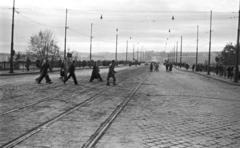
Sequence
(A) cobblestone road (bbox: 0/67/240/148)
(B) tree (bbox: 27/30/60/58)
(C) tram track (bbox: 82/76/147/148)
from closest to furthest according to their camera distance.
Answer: (C) tram track (bbox: 82/76/147/148)
(A) cobblestone road (bbox: 0/67/240/148)
(B) tree (bbox: 27/30/60/58)

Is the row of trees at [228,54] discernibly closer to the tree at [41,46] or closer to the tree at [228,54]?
the tree at [228,54]

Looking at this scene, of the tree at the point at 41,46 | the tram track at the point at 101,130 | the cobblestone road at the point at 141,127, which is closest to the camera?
the tram track at the point at 101,130

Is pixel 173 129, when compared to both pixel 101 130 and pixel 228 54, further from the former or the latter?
pixel 228 54

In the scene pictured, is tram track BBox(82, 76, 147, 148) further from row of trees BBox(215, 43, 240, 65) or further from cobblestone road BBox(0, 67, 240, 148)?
row of trees BBox(215, 43, 240, 65)

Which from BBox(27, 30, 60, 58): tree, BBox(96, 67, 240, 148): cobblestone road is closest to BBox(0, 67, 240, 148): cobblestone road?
BBox(96, 67, 240, 148): cobblestone road

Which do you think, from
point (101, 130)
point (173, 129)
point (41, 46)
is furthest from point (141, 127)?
point (41, 46)

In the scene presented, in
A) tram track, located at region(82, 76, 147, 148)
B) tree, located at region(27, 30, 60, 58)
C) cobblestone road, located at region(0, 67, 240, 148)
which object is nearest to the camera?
tram track, located at region(82, 76, 147, 148)

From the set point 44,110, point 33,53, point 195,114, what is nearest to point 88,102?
point 44,110

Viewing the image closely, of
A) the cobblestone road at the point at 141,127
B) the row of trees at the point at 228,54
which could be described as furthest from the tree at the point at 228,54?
the cobblestone road at the point at 141,127

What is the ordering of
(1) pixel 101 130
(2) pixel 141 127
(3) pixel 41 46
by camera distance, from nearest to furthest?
(1) pixel 101 130, (2) pixel 141 127, (3) pixel 41 46

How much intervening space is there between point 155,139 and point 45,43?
78.8 m

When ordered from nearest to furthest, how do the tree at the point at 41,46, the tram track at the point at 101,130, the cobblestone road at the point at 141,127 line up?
the tram track at the point at 101,130 < the cobblestone road at the point at 141,127 < the tree at the point at 41,46

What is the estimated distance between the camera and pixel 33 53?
78.6 metres

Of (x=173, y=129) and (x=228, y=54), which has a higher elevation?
(x=228, y=54)
